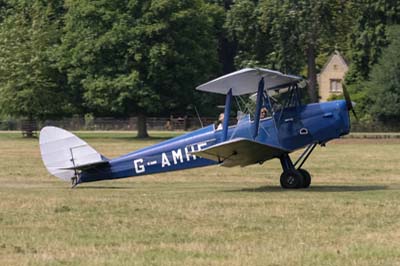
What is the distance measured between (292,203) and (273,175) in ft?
36.5

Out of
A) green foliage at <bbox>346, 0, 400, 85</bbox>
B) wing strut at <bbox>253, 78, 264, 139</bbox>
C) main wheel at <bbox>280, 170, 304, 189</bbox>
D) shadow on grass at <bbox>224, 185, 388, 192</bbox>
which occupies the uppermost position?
green foliage at <bbox>346, 0, 400, 85</bbox>

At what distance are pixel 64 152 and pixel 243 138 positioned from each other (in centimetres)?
474

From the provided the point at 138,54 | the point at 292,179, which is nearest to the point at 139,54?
the point at 138,54

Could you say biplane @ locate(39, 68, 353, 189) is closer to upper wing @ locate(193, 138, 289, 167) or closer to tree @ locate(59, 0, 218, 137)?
upper wing @ locate(193, 138, 289, 167)

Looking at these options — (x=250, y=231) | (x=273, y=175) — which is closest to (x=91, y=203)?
(x=250, y=231)

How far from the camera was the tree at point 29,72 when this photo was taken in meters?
66.9

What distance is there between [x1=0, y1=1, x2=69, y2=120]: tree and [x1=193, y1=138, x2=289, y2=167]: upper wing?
45362 mm

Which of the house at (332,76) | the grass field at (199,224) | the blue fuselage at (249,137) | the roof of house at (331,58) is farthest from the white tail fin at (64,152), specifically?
the house at (332,76)

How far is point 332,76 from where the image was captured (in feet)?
329

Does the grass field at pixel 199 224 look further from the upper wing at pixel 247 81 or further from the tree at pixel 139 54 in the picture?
the tree at pixel 139 54

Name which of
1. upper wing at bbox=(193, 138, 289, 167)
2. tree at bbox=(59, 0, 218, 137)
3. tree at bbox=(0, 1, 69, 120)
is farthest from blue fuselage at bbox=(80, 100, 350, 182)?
tree at bbox=(0, 1, 69, 120)

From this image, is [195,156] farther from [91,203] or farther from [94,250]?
[94,250]

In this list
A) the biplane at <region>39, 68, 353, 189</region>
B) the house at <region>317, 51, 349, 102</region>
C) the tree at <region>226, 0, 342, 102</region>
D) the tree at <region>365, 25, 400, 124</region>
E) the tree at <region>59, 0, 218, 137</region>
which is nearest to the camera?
the biplane at <region>39, 68, 353, 189</region>

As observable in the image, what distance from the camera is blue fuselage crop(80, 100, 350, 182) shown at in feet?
73.3
